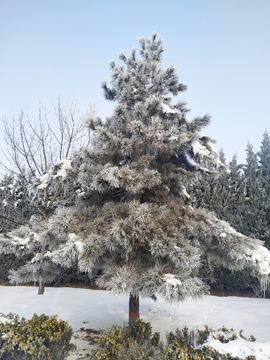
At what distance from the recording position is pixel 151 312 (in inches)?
237

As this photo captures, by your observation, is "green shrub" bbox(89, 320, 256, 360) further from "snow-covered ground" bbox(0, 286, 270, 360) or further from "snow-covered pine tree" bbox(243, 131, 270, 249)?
"snow-covered pine tree" bbox(243, 131, 270, 249)

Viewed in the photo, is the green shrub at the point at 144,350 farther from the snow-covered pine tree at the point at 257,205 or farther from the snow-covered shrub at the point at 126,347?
the snow-covered pine tree at the point at 257,205

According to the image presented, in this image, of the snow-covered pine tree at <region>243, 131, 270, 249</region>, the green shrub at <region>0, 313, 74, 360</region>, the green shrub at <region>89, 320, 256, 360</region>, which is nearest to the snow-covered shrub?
the green shrub at <region>89, 320, 256, 360</region>

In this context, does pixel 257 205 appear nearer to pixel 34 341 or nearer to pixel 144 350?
pixel 144 350

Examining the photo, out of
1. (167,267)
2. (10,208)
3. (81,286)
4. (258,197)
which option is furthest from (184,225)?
(10,208)

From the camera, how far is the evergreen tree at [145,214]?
312 cm

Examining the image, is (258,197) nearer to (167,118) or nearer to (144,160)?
(167,118)

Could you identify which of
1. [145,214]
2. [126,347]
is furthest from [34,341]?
[145,214]

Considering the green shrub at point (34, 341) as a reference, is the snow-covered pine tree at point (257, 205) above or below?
above

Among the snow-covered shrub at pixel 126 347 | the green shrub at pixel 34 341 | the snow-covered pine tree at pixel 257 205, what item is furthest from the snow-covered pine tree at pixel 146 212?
the snow-covered pine tree at pixel 257 205

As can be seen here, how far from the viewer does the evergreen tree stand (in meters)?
3.12

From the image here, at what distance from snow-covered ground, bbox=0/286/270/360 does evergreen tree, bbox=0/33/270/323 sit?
4.04ft

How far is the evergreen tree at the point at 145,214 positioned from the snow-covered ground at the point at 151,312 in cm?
123

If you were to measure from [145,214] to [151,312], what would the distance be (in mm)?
4096
